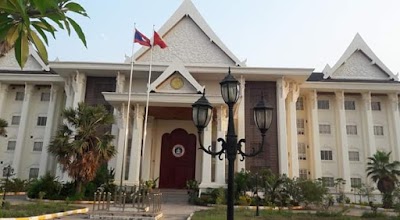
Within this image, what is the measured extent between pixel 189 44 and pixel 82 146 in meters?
11.5

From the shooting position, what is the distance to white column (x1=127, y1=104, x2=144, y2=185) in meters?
17.1

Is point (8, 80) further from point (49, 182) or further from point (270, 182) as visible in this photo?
point (270, 182)

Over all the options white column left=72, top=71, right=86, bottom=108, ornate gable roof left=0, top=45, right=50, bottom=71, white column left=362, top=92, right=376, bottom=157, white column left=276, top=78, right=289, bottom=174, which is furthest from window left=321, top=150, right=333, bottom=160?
ornate gable roof left=0, top=45, right=50, bottom=71

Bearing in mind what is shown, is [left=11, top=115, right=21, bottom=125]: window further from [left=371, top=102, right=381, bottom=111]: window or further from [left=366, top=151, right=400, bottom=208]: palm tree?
[left=371, top=102, right=381, bottom=111]: window

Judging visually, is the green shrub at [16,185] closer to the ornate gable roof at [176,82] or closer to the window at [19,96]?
the window at [19,96]

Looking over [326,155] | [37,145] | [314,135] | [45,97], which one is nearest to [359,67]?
[314,135]

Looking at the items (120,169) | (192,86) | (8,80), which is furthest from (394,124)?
(8,80)

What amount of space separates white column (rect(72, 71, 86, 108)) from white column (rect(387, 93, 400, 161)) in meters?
22.3

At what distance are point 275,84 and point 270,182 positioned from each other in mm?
8088

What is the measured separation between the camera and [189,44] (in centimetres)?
2394

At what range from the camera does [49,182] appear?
1698 cm

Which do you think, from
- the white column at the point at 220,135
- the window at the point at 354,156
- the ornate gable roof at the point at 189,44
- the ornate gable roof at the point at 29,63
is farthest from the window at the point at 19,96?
the window at the point at 354,156

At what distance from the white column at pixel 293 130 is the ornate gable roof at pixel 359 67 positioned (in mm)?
4147

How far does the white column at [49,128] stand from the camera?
23.1m
